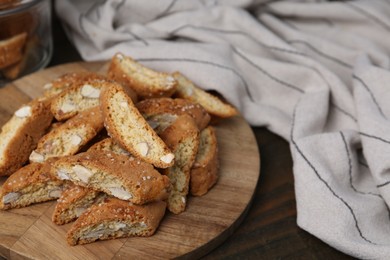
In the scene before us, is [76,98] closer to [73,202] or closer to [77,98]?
[77,98]

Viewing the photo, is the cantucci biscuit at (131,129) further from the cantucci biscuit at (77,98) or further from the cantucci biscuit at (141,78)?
the cantucci biscuit at (141,78)

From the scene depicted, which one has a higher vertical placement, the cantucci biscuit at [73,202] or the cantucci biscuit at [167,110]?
the cantucci biscuit at [167,110]

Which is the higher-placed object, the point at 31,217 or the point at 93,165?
the point at 93,165

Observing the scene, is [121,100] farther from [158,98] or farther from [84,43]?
[84,43]

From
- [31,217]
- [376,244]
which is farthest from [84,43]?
[376,244]

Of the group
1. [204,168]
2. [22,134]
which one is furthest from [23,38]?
[204,168]

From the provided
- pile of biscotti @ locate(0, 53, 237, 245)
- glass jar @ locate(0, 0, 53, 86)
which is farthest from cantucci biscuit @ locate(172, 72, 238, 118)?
glass jar @ locate(0, 0, 53, 86)

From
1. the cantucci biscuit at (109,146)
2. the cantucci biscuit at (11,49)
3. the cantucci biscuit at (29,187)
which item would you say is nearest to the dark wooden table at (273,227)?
the cantucci biscuit at (109,146)

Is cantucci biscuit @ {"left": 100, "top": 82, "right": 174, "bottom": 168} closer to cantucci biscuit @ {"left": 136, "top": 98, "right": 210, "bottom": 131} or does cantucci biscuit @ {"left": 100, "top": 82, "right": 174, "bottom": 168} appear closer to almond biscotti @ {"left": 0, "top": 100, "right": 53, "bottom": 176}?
cantucci biscuit @ {"left": 136, "top": 98, "right": 210, "bottom": 131}
